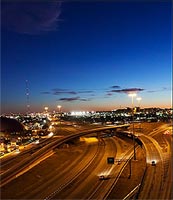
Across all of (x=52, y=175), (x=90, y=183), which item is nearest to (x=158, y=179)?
(x=90, y=183)

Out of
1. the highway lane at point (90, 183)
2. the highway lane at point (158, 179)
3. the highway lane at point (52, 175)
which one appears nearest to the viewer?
the highway lane at point (158, 179)

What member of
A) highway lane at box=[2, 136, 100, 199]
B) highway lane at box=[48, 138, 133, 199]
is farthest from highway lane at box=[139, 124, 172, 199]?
highway lane at box=[2, 136, 100, 199]

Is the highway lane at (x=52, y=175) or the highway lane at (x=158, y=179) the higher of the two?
the highway lane at (x=158, y=179)

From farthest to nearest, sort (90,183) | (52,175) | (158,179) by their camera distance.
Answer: (52,175)
(90,183)
(158,179)

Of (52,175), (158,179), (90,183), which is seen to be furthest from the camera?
(52,175)

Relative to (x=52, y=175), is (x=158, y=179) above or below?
above

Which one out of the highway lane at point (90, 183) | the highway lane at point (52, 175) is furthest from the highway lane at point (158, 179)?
the highway lane at point (52, 175)

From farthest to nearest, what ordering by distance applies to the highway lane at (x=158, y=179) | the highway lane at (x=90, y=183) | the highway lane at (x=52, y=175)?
the highway lane at (x=52, y=175)
the highway lane at (x=90, y=183)
the highway lane at (x=158, y=179)

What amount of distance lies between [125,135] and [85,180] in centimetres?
7249

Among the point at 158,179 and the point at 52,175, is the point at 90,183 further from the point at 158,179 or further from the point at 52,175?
the point at 158,179

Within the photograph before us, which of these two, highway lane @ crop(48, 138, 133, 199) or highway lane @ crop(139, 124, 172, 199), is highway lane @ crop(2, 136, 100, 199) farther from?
highway lane @ crop(139, 124, 172, 199)

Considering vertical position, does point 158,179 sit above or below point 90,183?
above

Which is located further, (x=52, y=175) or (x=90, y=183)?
(x=52, y=175)

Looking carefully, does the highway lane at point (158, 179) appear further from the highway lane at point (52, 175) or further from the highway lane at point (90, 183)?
the highway lane at point (52, 175)
